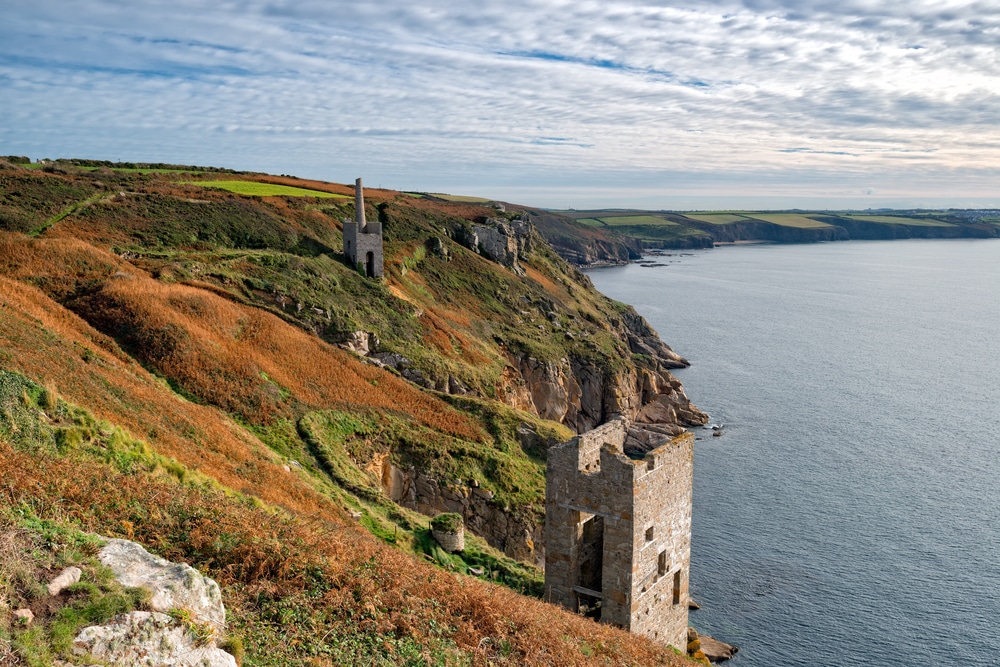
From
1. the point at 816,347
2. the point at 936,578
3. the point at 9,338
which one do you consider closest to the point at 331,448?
the point at 9,338

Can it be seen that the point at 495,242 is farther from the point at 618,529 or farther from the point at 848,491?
the point at 618,529

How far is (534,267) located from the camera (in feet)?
339

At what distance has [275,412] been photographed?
3469 cm

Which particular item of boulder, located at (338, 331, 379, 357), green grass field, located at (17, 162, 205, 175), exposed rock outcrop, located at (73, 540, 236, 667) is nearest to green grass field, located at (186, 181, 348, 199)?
green grass field, located at (17, 162, 205, 175)

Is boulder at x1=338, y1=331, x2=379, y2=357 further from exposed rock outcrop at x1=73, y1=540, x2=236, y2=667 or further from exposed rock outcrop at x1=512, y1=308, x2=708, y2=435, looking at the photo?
exposed rock outcrop at x1=73, y1=540, x2=236, y2=667

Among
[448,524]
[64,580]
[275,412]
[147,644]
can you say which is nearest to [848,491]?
[448,524]

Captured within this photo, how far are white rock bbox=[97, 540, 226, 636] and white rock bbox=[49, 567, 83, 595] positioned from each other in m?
0.58

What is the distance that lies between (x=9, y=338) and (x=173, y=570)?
57.5 ft

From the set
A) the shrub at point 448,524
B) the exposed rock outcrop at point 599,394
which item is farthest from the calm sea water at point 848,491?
the shrub at point 448,524

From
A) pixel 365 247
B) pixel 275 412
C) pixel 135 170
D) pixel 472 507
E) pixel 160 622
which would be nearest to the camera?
pixel 160 622

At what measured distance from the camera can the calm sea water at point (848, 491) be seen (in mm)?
40750

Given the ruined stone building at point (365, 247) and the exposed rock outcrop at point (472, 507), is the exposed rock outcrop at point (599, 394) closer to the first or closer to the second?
the ruined stone building at point (365, 247)

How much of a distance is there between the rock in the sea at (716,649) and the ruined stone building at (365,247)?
40383mm

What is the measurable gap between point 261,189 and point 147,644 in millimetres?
82955
